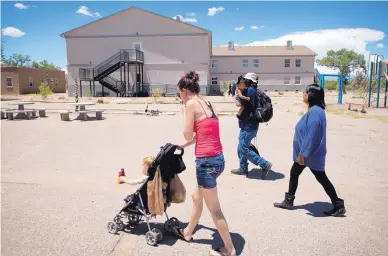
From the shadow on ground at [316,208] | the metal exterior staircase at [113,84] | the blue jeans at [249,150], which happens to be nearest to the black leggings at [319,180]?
the shadow on ground at [316,208]

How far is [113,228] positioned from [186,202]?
133cm

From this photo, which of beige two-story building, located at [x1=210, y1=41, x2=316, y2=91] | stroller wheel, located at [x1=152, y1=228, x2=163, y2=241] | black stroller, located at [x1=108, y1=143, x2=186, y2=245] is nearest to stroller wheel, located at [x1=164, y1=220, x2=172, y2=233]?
black stroller, located at [x1=108, y1=143, x2=186, y2=245]

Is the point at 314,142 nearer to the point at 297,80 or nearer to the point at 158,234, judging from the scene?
the point at 158,234

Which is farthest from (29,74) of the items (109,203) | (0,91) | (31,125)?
(109,203)

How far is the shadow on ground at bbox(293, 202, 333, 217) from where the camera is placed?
4.50 metres

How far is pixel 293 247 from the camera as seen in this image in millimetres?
3570

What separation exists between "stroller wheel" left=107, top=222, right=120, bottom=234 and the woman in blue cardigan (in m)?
2.38

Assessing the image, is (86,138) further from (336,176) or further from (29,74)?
(29,74)

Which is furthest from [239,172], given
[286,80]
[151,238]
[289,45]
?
[289,45]

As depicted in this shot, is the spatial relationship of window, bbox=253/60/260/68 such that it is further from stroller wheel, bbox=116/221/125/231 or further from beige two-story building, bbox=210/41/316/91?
stroller wheel, bbox=116/221/125/231

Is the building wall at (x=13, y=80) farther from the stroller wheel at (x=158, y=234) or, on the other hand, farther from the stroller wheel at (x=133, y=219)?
the stroller wheel at (x=158, y=234)

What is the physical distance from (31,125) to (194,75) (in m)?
12.1

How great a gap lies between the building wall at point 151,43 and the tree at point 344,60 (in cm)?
5473

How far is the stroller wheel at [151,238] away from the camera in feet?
11.7
